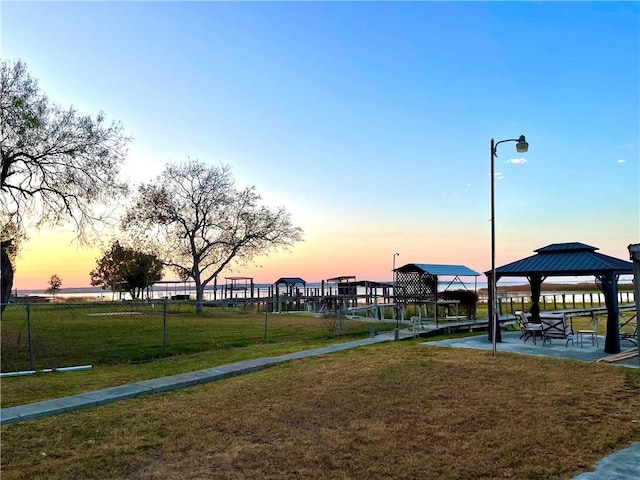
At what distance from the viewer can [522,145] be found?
1051 cm

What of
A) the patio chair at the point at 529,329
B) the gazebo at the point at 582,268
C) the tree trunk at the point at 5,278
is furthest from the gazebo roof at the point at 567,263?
the tree trunk at the point at 5,278

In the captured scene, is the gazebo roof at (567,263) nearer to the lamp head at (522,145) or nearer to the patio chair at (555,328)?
the patio chair at (555,328)

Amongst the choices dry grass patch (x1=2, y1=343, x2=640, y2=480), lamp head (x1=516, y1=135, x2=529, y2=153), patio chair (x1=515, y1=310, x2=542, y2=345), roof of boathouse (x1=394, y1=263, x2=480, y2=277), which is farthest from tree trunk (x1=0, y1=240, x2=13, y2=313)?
roof of boathouse (x1=394, y1=263, x2=480, y2=277)

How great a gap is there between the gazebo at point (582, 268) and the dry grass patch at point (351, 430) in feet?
9.08

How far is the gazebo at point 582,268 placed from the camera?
11.1 meters

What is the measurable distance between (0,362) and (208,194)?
25623 mm

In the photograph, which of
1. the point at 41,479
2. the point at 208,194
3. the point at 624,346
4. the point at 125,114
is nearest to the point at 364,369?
the point at 41,479

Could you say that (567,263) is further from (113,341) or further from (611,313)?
(113,341)

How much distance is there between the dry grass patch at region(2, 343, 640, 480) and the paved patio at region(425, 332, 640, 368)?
1799 millimetres

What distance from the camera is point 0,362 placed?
33.6 feet

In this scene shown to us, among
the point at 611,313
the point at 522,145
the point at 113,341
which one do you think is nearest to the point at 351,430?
the point at 522,145

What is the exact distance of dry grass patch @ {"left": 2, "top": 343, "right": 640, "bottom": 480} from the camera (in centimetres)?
434

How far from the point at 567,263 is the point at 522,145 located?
13.9 ft

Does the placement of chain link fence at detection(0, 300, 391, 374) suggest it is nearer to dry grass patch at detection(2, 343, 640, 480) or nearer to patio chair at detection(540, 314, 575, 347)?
dry grass patch at detection(2, 343, 640, 480)
